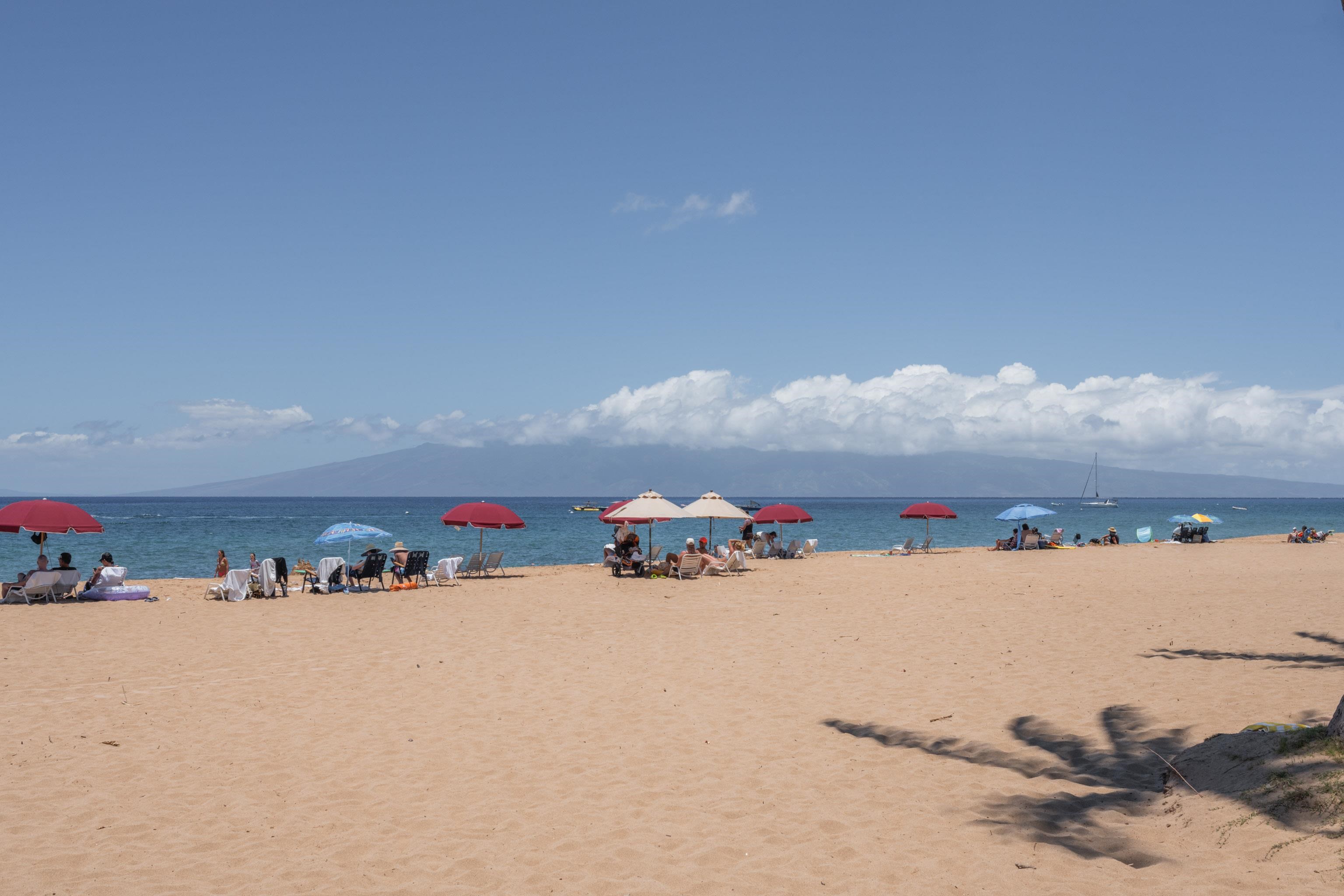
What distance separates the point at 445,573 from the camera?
2023 centimetres

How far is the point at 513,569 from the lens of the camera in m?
24.8

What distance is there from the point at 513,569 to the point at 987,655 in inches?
660

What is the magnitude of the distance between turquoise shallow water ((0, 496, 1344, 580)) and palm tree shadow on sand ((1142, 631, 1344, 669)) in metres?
24.4

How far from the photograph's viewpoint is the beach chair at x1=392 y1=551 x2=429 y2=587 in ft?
63.1

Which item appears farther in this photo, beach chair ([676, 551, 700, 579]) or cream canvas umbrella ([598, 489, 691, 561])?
cream canvas umbrella ([598, 489, 691, 561])

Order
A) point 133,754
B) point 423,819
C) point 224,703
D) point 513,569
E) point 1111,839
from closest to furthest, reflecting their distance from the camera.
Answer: point 1111,839
point 423,819
point 133,754
point 224,703
point 513,569

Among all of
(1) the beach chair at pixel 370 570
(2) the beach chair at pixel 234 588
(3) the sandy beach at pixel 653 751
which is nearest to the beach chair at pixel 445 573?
(1) the beach chair at pixel 370 570

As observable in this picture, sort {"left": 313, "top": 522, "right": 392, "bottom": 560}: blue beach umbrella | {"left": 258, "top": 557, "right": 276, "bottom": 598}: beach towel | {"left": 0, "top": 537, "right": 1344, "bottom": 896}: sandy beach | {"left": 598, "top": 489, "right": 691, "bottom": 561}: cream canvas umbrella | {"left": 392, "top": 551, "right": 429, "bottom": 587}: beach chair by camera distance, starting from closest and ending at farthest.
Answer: {"left": 0, "top": 537, "right": 1344, "bottom": 896}: sandy beach, {"left": 258, "top": 557, "right": 276, "bottom": 598}: beach towel, {"left": 392, "top": 551, "right": 429, "bottom": 587}: beach chair, {"left": 313, "top": 522, "right": 392, "bottom": 560}: blue beach umbrella, {"left": 598, "top": 489, "right": 691, "bottom": 561}: cream canvas umbrella

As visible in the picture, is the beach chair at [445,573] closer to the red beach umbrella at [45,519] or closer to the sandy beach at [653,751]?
the sandy beach at [653,751]

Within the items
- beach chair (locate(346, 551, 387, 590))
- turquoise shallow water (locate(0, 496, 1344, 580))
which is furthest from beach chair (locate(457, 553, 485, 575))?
turquoise shallow water (locate(0, 496, 1344, 580))

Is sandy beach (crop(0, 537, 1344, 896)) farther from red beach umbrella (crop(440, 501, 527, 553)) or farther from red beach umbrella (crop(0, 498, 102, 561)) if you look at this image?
red beach umbrella (crop(440, 501, 527, 553))

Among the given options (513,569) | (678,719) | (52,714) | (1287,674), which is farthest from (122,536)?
(1287,674)

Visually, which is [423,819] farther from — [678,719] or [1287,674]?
[1287,674]

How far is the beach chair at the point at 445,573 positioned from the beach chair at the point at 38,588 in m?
7.20
